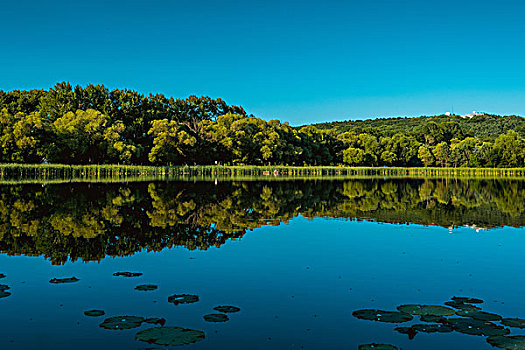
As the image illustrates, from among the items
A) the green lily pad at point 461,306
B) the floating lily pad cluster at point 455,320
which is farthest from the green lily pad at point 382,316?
the green lily pad at point 461,306

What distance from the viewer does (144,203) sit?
86.8 feet

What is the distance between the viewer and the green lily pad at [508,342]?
6569 mm

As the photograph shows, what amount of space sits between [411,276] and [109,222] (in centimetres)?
1180

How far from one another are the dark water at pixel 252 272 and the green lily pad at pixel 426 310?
33 centimetres

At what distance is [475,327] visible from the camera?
24.3 ft

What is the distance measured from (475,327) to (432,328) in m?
0.66

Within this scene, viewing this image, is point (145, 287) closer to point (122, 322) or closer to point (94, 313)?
point (94, 313)

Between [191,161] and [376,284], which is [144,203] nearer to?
[376,284]

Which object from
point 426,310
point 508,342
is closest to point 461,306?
point 426,310

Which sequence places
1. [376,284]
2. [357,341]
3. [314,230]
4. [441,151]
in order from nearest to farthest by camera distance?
[357,341], [376,284], [314,230], [441,151]

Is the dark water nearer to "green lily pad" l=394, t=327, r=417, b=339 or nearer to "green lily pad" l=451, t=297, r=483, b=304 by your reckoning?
"green lily pad" l=394, t=327, r=417, b=339

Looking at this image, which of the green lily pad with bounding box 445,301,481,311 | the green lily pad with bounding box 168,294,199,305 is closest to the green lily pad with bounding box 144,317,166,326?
the green lily pad with bounding box 168,294,199,305

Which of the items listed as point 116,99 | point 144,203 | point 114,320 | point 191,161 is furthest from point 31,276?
point 116,99

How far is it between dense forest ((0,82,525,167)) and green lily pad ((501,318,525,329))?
7460cm
